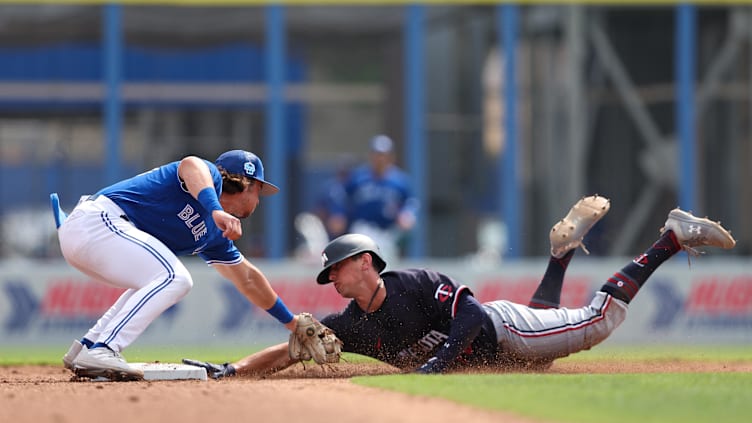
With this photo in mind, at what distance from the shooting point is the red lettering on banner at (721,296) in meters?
14.3

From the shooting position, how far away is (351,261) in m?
7.00

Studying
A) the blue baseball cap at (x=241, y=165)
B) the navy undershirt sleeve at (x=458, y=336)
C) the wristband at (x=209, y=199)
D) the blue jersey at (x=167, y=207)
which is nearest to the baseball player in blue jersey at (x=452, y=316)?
the navy undershirt sleeve at (x=458, y=336)

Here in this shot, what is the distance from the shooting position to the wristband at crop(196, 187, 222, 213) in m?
6.43

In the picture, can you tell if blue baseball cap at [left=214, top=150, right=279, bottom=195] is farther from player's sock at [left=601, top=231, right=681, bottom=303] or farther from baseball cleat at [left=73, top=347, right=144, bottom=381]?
player's sock at [left=601, top=231, right=681, bottom=303]

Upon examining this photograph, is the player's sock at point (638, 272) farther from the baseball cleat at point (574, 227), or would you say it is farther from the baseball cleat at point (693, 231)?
the baseball cleat at point (574, 227)

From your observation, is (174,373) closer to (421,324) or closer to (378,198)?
(421,324)

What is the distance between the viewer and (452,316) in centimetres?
696

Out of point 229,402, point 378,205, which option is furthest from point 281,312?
point 378,205

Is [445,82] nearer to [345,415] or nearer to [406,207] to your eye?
[406,207]

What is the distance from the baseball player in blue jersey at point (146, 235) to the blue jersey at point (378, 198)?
7.17 m

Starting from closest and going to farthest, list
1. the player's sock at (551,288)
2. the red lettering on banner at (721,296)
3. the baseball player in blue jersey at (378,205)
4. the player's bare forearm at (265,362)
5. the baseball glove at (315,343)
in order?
1. the baseball glove at (315,343)
2. the player's bare forearm at (265,362)
3. the player's sock at (551,288)
4. the red lettering on banner at (721,296)
5. the baseball player in blue jersey at (378,205)

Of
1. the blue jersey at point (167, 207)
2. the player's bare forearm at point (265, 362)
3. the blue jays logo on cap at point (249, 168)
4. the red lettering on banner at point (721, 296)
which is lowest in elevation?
the red lettering on banner at point (721, 296)

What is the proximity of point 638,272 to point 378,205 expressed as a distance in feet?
23.2

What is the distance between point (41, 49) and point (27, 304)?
7035mm
